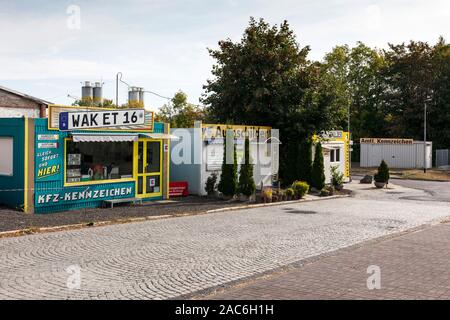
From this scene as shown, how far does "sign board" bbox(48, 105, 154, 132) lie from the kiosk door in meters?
2.97

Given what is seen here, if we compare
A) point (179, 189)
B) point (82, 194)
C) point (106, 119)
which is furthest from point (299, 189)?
point (106, 119)

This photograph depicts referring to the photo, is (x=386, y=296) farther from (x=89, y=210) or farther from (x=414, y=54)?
(x=414, y=54)

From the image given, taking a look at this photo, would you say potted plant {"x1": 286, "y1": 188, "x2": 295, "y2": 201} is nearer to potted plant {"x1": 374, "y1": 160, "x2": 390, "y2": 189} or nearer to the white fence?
potted plant {"x1": 374, "y1": 160, "x2": 390, "y2": 189}

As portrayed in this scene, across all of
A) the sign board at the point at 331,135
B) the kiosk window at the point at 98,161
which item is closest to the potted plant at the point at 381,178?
the sign board at the point at 331,135

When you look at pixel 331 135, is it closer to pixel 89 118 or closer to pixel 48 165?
pixel 89 118

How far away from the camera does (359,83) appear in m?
72.6

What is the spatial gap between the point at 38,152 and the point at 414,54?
179 feet

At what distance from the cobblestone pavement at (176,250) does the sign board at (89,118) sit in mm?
3608

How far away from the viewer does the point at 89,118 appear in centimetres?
1670

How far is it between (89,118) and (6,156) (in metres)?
2.85

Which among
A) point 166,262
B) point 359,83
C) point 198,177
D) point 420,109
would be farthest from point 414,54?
point 166,262

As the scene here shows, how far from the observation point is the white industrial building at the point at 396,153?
51125 millimetres
